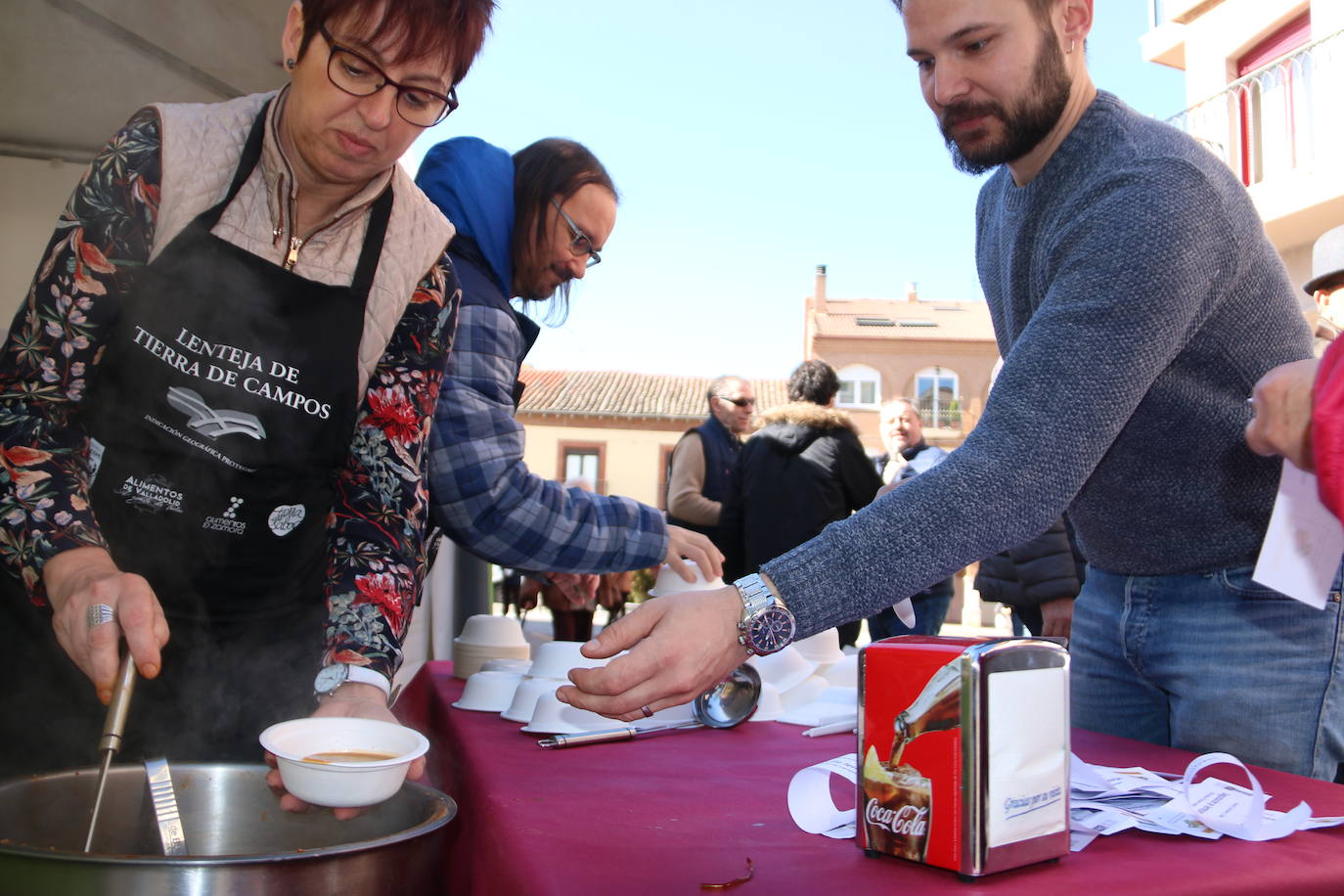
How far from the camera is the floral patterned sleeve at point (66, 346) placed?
1095mm

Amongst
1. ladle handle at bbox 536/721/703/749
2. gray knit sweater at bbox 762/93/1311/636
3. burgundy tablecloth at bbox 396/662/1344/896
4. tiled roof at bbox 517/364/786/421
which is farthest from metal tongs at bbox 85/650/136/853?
tiled roof at bbox 517/364/786/421

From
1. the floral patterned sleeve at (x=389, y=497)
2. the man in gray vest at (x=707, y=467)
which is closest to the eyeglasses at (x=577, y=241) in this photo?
the floral patterned sleeve at (x=389, y=497)

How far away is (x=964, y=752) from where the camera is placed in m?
0.77

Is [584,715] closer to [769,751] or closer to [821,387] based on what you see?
[769,751]

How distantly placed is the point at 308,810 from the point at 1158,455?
1.13 meters

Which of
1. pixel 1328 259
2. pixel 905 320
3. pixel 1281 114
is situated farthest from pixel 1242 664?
pixel 905 320

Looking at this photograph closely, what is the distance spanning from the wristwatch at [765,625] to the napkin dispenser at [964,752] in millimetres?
96

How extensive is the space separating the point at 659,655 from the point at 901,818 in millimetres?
257

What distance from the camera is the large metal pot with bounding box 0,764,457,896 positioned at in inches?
27.1

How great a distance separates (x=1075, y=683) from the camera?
1.54 m

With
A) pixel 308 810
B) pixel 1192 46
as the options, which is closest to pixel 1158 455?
pixel 308 810

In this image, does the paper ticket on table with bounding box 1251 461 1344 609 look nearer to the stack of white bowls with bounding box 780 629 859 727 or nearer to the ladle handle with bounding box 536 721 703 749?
the stack of white bowls with bounding box 780 629 859 727

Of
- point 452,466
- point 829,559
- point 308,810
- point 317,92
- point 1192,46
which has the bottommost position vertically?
point 308,810

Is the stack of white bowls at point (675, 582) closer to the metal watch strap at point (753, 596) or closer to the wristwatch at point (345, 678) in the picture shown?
the wristwatch at point (345, 678)
